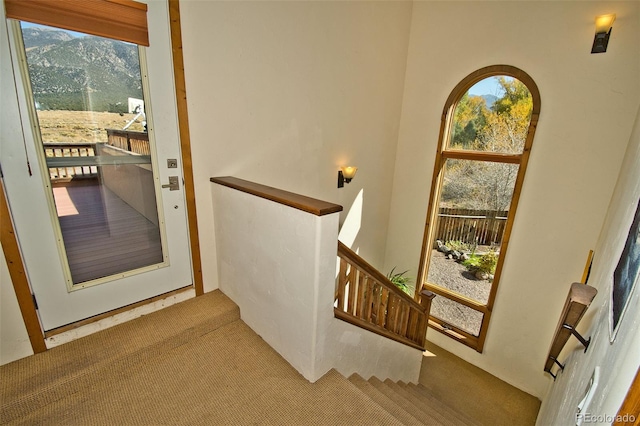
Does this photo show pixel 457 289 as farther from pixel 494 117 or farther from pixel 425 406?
pixel 494 117

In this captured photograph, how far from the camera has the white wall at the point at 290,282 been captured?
1.58m

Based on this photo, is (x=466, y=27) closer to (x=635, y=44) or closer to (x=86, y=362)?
(x=635, y=44)

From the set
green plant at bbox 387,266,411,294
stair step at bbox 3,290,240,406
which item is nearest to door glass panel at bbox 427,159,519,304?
green plant at bbox 387,266,411,294

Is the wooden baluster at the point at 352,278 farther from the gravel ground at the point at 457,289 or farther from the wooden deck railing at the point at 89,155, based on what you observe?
the gravel ground at the point at 457,289

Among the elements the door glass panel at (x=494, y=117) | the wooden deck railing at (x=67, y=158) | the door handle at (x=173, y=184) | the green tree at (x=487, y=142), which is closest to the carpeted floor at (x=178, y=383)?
the door handle at (x=173, y=184)

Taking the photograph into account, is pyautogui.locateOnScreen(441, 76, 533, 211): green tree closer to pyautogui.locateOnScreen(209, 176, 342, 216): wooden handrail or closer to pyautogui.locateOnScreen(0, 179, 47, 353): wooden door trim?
pyautogui.locateOnScreen(209, 176, 342, 216): wooden handrail

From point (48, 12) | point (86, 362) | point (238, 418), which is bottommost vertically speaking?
point (238, 418)

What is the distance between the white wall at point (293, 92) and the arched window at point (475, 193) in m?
0.88

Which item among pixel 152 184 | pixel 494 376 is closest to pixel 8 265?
pixel 152 184

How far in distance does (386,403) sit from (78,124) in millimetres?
2602

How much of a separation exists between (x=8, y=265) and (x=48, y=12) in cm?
136

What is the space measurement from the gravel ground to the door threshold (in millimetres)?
3251

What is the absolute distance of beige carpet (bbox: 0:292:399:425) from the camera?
4.87 ft

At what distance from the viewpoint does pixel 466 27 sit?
3270 millimetres
